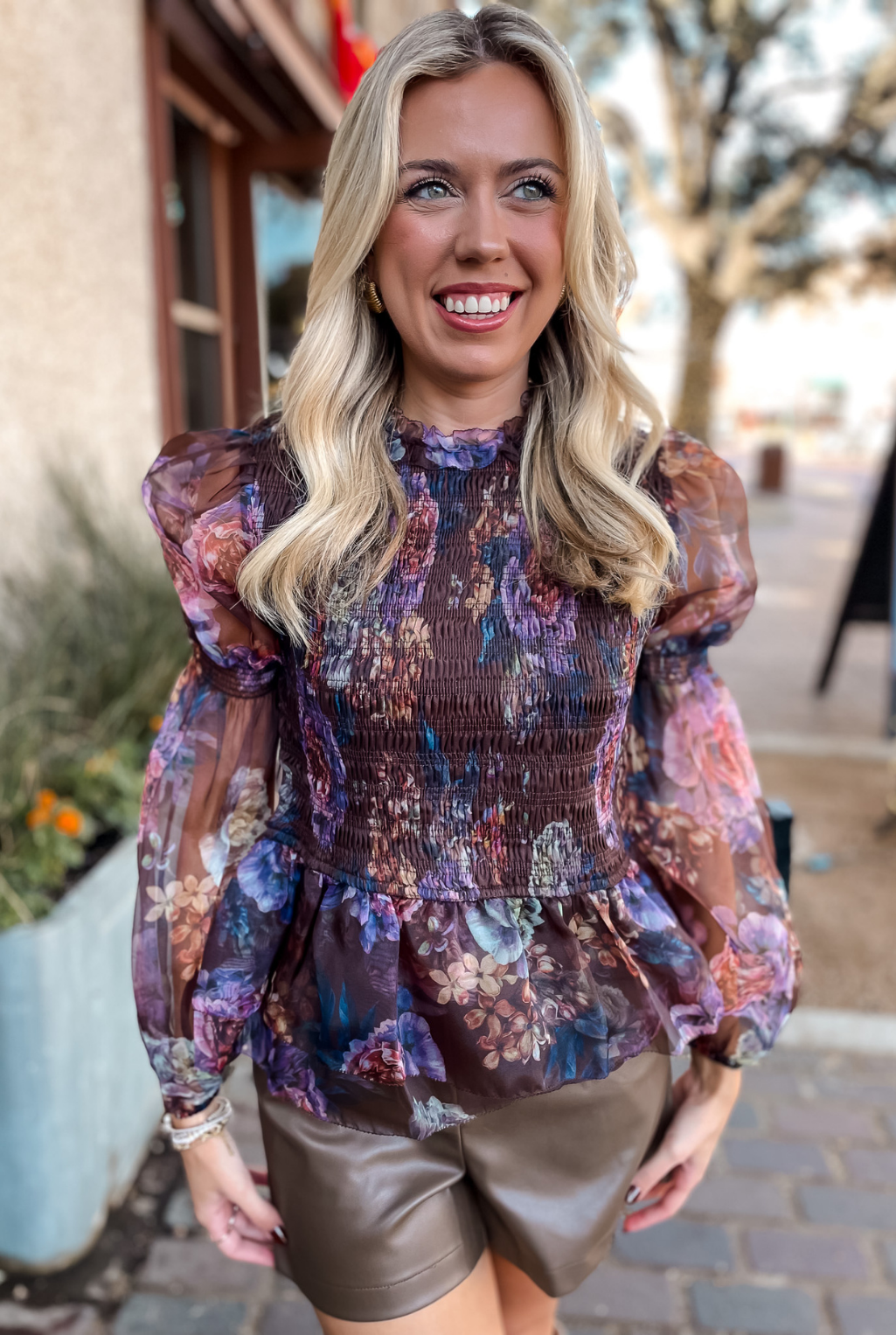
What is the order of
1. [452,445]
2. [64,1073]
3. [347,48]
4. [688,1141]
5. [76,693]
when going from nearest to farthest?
[452,445] → [688,1141] → [64,1073] → [76,693] → [347,48]

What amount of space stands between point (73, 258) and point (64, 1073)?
8.58ft

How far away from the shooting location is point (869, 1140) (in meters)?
2.69

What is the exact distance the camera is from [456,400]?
1368 mm

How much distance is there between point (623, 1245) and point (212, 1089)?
4.72ft

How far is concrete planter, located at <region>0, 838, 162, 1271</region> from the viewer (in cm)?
200

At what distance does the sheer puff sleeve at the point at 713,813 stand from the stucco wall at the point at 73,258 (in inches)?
91.7

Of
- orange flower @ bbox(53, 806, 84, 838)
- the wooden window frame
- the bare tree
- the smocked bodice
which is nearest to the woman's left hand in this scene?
the smocked bodice

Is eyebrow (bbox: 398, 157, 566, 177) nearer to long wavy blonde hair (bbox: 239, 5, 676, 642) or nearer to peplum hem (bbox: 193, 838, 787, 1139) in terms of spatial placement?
long wavy blonde hair (bbox: 239, 5, 676, 642)

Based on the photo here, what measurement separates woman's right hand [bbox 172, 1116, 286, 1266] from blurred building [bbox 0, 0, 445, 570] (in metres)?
2.21

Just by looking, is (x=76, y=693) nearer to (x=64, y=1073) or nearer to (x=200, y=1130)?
(x=64, y=1073)

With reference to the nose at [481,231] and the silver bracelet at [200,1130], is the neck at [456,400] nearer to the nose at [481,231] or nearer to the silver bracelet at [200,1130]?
the nose at [481,231]

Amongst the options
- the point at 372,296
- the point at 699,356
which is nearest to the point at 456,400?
the point at 372,296

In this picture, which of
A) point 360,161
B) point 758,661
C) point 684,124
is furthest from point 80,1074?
point 684,124

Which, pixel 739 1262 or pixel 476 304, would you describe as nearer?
pixel 476 304
